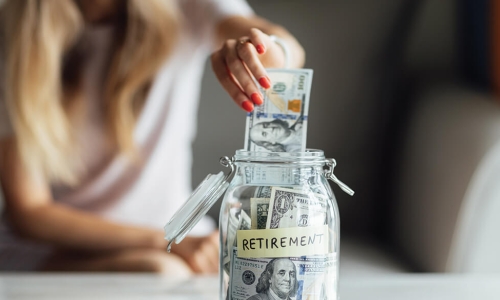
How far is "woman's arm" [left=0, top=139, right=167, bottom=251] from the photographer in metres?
1.39

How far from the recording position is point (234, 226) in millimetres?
497

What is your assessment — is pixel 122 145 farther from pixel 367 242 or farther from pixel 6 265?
pixel 367 242

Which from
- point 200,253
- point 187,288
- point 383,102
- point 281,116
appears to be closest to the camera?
point 281,116

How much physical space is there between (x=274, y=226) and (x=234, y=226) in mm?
54

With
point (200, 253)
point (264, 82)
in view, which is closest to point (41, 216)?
point (200, 253)

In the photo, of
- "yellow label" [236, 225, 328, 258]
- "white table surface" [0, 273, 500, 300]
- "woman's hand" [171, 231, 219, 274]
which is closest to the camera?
"yellow label" [236, 225, 328, 258]

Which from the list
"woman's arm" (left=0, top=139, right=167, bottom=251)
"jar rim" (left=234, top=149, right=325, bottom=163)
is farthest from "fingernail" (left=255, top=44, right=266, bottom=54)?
"woman's arm" (left=0, top=139, right=167, bottom=251)

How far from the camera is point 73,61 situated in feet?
4.58

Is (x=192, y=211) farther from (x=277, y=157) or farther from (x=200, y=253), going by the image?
(x=200, y=253)

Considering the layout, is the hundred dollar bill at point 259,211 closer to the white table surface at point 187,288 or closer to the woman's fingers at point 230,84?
the woman's fingers at point 230,84

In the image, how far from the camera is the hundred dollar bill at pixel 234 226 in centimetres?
48

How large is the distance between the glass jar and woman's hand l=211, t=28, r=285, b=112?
64 millimetres

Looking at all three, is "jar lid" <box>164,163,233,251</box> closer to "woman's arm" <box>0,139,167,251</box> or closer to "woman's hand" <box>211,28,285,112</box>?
"woman's hand" <box>211,28,285,112</box>

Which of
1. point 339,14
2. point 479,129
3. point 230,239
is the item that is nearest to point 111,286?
point 230,239
